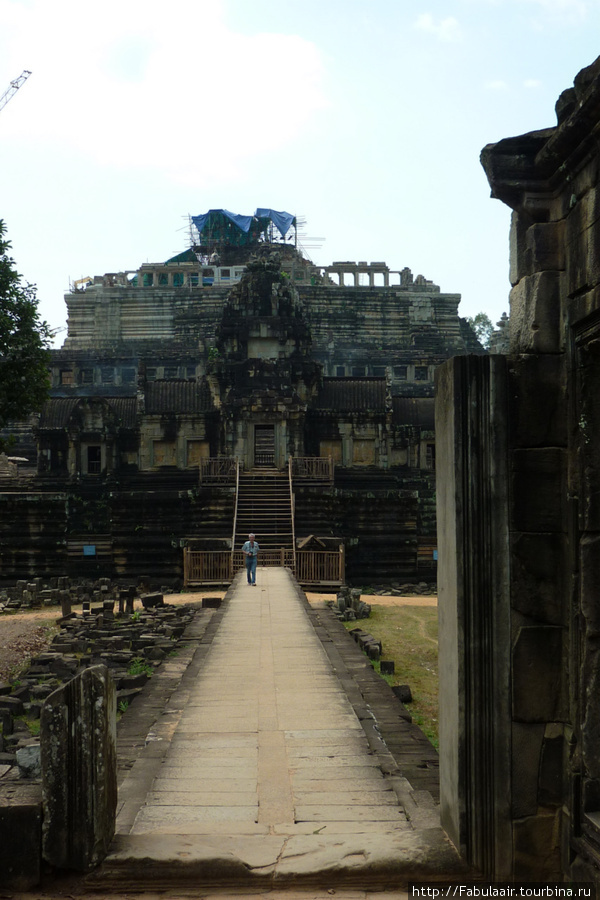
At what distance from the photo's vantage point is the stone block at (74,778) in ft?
14.0

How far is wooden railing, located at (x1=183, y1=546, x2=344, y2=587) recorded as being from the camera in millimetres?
22812

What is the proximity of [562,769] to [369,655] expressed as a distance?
9582 millimetres

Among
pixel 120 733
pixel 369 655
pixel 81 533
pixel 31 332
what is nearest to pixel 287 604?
pixel 369 655

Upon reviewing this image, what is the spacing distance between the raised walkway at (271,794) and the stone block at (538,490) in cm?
169

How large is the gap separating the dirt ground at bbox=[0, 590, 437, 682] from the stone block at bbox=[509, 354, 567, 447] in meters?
11.9

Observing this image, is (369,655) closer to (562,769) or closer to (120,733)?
(120,733)

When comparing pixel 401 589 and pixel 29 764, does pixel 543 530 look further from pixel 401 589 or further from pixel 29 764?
pixel 401 589

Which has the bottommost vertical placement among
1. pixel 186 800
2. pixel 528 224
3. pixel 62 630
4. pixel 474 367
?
pixel 62 630

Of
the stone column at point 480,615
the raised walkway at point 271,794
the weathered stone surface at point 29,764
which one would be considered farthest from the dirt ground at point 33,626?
the stone column at point 480,615

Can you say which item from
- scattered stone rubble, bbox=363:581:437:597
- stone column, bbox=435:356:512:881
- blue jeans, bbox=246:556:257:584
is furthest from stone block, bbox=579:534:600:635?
scattered stone rubble, bbox=363:581:437:597

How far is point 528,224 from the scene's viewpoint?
4.50m

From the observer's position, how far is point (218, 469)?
98.0 ft

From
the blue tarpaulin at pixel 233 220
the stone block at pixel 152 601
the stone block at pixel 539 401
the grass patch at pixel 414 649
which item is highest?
the blue tarpaulin at pixel 233 220

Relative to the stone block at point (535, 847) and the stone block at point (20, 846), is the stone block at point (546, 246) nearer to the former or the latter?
the stone block at point (535, 847)
